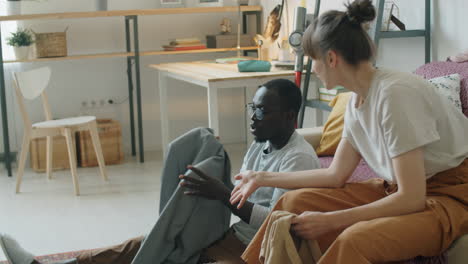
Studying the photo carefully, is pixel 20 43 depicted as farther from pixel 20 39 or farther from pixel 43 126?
pixel 43 126

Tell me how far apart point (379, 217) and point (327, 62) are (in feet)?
1.42

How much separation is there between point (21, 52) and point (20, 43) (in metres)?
0.07

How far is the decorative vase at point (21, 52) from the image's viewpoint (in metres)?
5.06

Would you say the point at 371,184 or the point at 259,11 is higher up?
the point at 259,11

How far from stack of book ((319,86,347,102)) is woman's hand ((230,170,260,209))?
184 centimetres

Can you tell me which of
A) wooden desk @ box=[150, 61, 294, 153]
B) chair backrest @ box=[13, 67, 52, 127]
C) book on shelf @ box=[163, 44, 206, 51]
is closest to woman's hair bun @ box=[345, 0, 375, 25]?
wooden desk @ box=[150, 61, 294, 153]

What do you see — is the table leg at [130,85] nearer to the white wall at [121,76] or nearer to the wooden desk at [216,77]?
the white wall at [121,76]

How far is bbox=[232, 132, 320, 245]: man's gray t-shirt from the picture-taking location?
2146 mm

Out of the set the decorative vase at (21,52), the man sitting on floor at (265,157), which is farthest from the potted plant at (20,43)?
the man sitting on floor at (265,157)

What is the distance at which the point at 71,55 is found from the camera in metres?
5.49

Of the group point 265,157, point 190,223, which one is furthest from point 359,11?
point 190,223

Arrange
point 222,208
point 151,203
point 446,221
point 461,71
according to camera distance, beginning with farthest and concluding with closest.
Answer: point 151,203
point 461,71
point 222,208
point 446,221

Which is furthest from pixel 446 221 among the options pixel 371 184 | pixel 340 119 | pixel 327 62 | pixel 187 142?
pixel 340 119

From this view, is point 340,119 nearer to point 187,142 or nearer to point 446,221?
point 187,142
